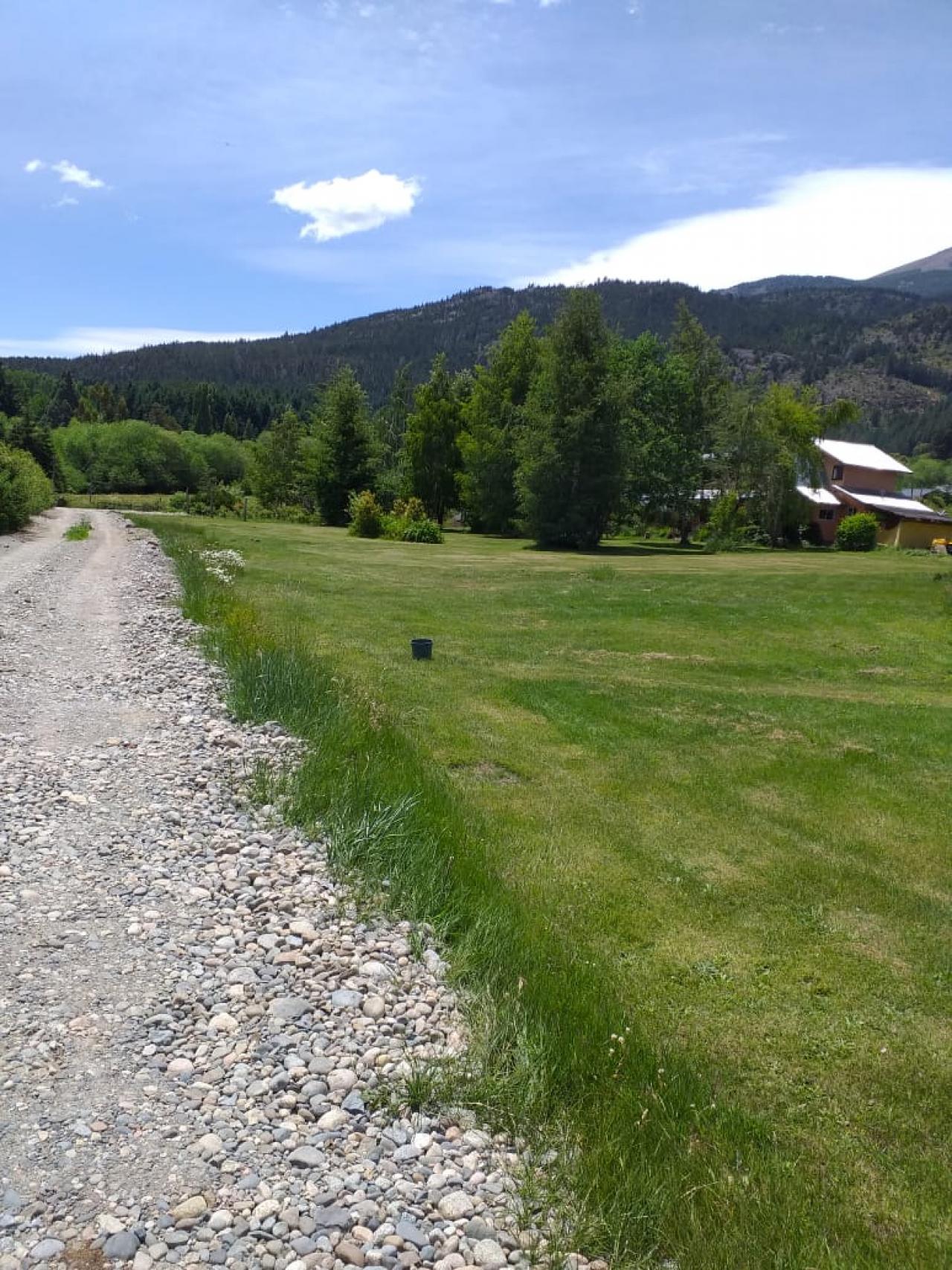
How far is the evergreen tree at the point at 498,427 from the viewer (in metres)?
47.9

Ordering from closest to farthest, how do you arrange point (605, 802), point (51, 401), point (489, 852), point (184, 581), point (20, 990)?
1. point (20, 990)
2. point (489, 852)
3. point (605, 802)
4. point (184, 581)
5. point (51, 401)

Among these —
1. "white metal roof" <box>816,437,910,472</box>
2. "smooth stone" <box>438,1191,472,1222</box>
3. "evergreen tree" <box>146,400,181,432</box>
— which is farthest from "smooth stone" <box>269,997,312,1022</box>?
"evergreen tree" <box>146,400,181,432</box>

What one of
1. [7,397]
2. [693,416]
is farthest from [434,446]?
[7,397]

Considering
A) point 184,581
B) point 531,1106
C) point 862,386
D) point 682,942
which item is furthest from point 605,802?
point 862,386

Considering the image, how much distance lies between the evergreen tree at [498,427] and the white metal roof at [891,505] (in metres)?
21.8

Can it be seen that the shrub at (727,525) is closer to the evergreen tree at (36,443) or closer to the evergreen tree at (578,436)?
the evergreen tree at (578,436)

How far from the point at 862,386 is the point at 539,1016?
218508mm

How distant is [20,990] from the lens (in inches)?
160

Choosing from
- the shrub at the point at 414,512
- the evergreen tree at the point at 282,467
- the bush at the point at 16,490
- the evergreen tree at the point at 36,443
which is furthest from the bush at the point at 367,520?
the evergreen tree at the point at 36,443

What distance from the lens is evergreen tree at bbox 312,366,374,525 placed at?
5066 centimetres

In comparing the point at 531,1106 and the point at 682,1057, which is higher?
the point at 531,1106

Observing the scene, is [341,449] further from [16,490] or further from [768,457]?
[768,457]

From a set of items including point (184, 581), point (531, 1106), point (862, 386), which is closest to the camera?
point (531, 1106)

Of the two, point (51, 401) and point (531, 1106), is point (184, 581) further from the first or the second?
point (51, 401)
